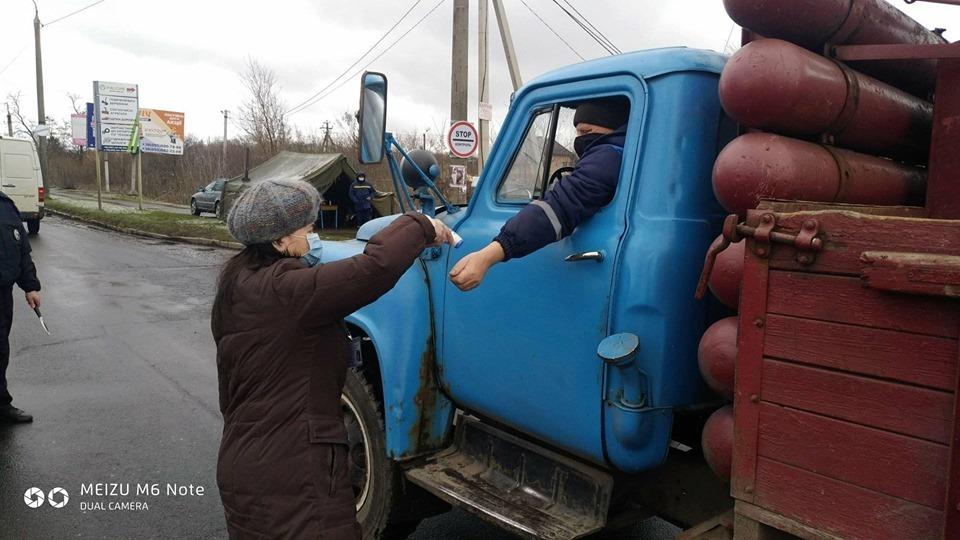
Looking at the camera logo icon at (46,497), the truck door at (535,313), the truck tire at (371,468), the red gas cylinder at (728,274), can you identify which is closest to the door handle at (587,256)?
the truck door at (535,313)

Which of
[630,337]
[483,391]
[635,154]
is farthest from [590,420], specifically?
[635,154]

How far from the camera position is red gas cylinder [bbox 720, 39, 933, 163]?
1802 mm

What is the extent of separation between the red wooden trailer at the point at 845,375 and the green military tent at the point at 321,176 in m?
14.5

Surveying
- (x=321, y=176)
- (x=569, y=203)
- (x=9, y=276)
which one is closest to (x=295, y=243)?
(x=569, y=203)

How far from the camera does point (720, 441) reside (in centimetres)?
193

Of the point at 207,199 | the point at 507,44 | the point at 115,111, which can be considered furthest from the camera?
the point at 207,199

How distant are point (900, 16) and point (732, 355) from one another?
1338 millimetres

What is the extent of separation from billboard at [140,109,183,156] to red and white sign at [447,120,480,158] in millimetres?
23624

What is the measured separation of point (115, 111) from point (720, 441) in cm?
3008

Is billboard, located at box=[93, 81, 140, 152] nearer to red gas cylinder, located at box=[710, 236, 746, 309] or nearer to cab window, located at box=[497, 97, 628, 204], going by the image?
cab window, located at box=[497, 97, 628, 204]

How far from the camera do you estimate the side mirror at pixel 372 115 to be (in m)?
2.72

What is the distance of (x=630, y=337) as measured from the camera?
215cm

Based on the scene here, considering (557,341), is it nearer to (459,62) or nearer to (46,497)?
(46,497)

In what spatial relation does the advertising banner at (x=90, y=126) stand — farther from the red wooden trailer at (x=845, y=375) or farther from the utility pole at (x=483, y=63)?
the red wooden trailer at (x=845, y=375)
